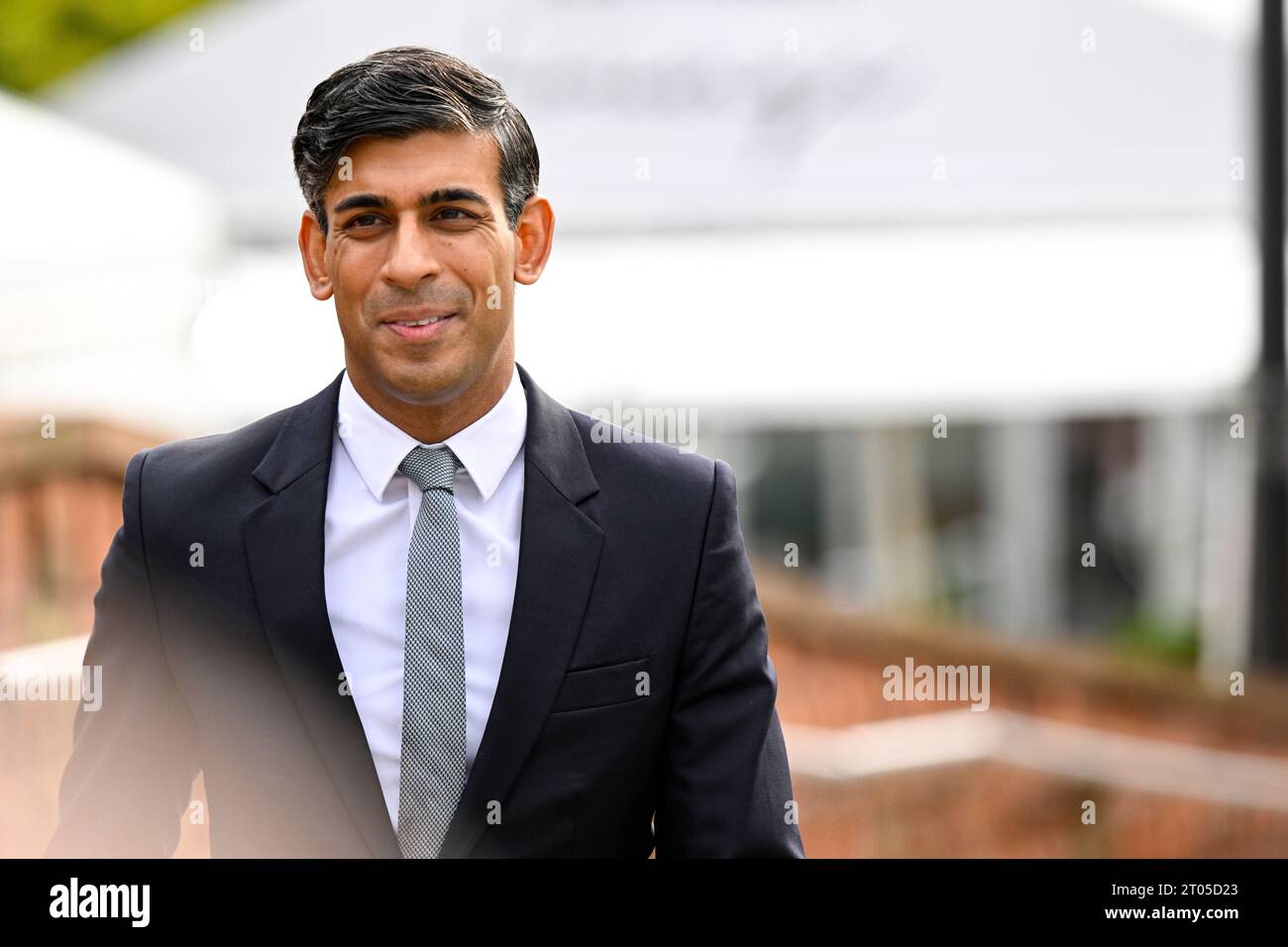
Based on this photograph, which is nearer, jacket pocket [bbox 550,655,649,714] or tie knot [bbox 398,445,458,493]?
jacket pocket [bbox 550,655,649,714]

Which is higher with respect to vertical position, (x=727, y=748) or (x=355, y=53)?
(x=355, y=53)

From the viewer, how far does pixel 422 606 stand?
206 cm

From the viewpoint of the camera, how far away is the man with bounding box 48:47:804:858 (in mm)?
2025

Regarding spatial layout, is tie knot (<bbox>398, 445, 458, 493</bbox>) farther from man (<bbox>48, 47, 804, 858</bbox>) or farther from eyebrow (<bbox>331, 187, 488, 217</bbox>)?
eyebrow (<bbox>331, 187, 488, 217</bbox>)

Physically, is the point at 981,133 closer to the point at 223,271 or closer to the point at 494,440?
the point at 223,271

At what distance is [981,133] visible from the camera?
1035 centimetres

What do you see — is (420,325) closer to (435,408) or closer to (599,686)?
(435,408)

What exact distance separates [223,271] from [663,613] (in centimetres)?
760

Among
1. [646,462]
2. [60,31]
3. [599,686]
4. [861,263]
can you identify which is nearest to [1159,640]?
[861,263]

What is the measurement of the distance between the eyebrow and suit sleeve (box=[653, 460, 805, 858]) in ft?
A: 1.58

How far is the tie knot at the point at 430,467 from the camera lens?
2162 millimetres

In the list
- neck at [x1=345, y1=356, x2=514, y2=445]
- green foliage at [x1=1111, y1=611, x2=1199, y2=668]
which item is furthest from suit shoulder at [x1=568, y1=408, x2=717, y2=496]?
green foliage at [x1=1111, y1=611, x2=1199, y2=668]
